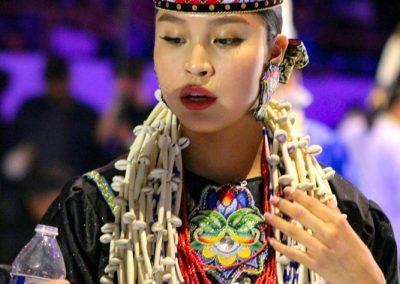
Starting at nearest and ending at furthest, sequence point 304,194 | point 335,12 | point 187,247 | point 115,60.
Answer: point 304,194, point 187,247, point 115,60, point 335,12

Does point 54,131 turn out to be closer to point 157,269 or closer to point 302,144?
point 302,144

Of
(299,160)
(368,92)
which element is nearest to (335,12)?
(368,92)

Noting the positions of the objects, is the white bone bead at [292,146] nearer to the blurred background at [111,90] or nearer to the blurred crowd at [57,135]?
the blurred background at [111,90]

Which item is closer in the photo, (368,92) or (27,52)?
(27,52)

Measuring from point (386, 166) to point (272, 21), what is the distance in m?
4.27

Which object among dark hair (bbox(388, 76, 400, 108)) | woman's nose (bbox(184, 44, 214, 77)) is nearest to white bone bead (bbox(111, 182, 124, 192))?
woman's nose (bbox(184, 44, 214, 77))

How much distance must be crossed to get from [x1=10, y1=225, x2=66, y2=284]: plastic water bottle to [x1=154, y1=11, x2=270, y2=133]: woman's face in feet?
1.47

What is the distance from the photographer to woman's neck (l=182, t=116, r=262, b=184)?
132 inches

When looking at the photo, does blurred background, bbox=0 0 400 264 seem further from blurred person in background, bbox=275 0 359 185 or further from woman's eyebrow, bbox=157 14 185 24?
woman's eyebrow, bbox=157 14 185 24

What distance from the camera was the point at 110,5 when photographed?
8.77 m

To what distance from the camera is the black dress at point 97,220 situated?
322 cm

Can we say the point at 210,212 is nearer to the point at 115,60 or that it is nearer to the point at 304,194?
the point at 304,194

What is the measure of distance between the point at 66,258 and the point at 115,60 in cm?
524

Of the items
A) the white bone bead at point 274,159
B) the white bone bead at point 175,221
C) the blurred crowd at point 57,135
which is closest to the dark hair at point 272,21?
the white bone bead at point 274,159
